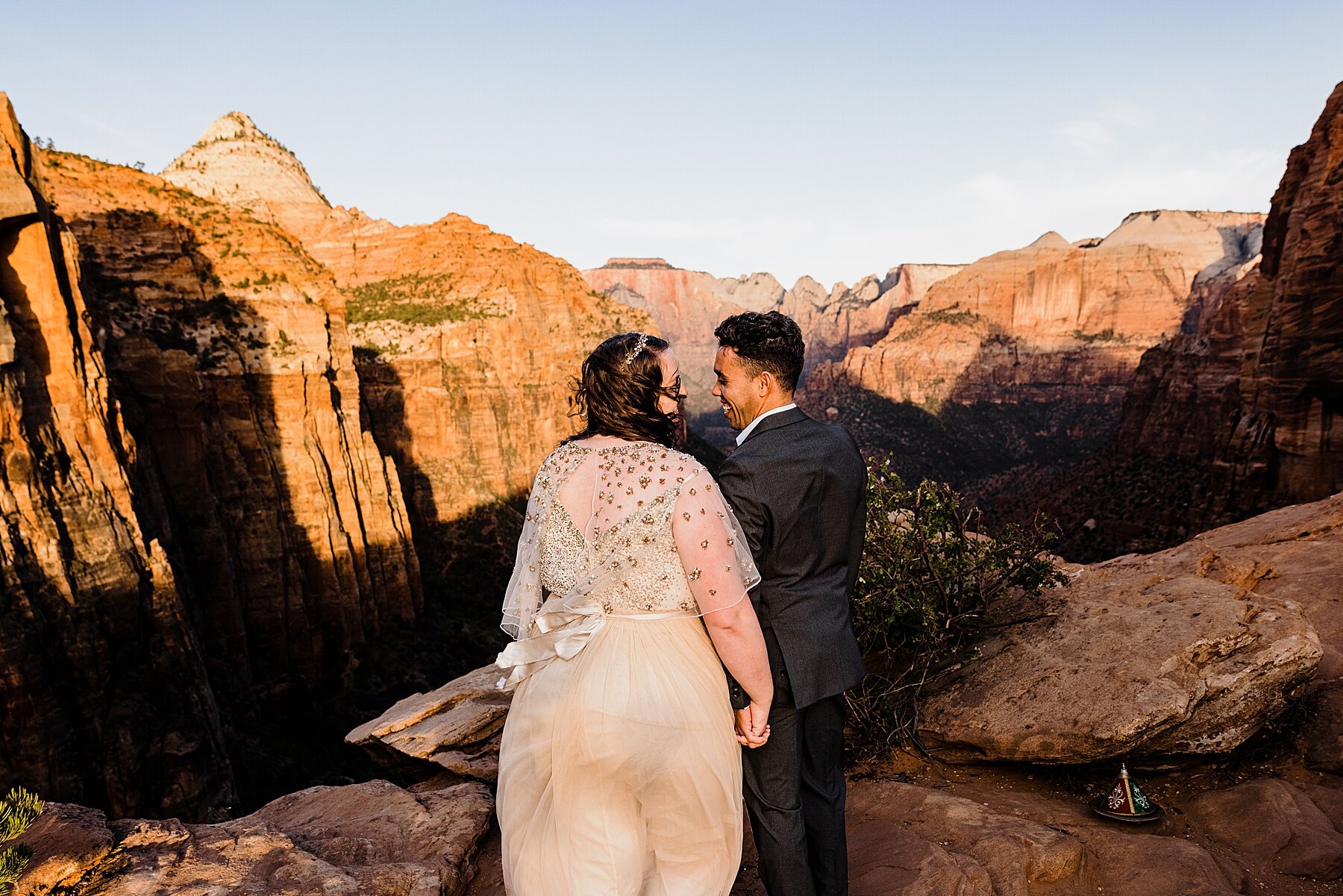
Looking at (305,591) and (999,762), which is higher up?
(999,762)

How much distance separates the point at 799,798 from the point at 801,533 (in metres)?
1.15

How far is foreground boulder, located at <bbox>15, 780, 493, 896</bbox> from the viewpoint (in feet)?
9.59

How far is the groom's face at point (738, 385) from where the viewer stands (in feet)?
9.33

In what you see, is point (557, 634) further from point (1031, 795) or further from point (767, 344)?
point (1031, 795)

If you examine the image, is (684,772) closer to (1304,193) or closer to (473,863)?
(473,863)

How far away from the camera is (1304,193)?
1032 inches

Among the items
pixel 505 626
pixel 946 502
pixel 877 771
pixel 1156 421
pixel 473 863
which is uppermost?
pixel 505 626

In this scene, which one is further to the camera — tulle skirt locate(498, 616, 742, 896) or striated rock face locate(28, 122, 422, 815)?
striated rock face locate(28, 122, 422, 815)

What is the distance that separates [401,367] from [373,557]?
14725 millimetres

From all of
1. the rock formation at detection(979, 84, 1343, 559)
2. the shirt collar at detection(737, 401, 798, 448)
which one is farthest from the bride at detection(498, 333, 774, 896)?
the rock formation at detection(979, 84, 1343, 559)

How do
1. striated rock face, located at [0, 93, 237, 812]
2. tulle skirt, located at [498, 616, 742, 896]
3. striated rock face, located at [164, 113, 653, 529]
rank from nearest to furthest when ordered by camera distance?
tulle skirt, located at [498, 616, 742, 896]
striated rock face, located at [0, 93, 237, 812]
striated rock face, located at [164, 113, 653, 529]

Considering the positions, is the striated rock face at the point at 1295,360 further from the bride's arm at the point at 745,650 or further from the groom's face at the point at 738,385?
the bride's arm at the point at 745,650

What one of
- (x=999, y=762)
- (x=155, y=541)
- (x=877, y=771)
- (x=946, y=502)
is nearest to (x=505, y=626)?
(x=877, y=771)

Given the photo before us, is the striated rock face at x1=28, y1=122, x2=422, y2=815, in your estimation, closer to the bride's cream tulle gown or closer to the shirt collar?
the bride's cream tulle gown
